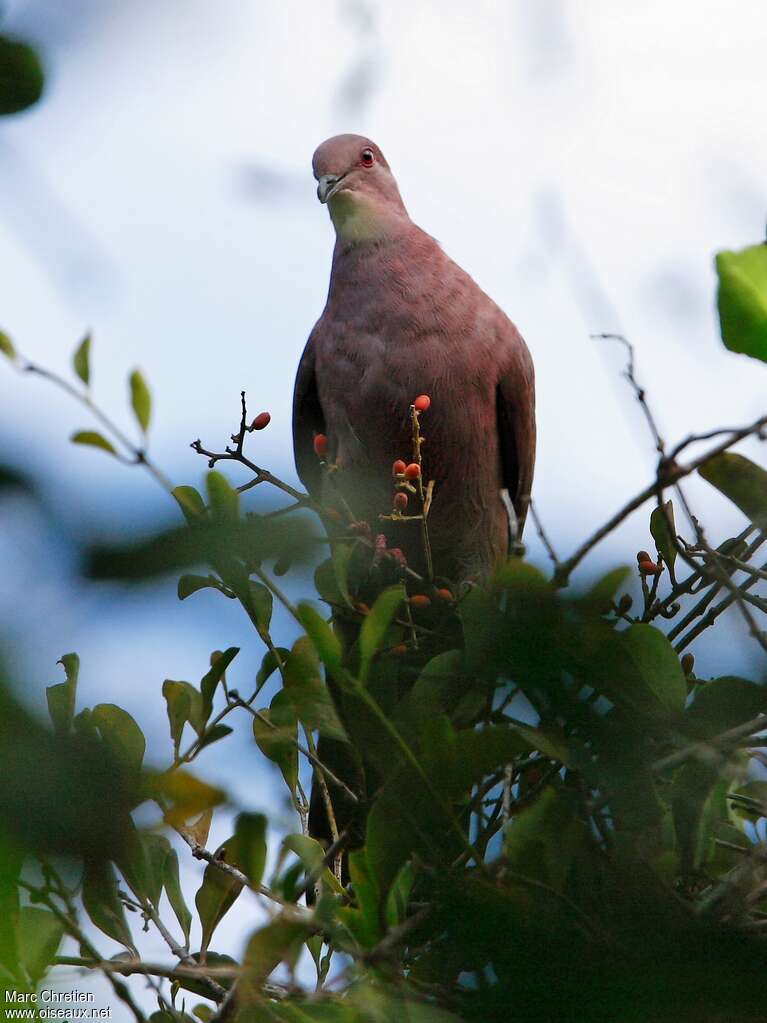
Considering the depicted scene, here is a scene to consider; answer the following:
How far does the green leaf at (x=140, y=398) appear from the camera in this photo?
3.72 ft

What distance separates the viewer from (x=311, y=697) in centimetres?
126

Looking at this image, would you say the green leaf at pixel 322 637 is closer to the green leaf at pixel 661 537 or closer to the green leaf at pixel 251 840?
the green leaf at pixel 251 840

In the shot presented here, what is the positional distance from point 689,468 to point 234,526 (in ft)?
2.13

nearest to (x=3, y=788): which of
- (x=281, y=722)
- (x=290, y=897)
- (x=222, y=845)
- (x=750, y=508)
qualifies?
(x=290, y=897)

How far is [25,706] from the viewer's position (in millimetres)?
399

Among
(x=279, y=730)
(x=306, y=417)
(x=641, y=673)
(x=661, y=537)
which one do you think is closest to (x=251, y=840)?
(x=641, y=673)

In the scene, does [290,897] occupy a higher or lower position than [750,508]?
lower

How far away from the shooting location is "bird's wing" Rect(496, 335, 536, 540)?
368 centimetres

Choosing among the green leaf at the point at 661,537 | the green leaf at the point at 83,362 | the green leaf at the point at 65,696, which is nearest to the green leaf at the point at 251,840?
the green leaf at the point at 65,696

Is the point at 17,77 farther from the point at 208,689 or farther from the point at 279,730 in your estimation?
the point at 208,689

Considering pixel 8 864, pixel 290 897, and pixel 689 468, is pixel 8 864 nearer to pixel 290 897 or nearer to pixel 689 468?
pixel 290 897

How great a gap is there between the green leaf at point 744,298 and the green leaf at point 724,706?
236mm

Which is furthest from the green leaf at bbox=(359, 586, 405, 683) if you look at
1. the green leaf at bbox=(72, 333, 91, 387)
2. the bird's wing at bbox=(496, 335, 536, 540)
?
the bird's wing at bbox=(496, 335, 536, 540)

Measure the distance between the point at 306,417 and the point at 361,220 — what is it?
0.71 meters
